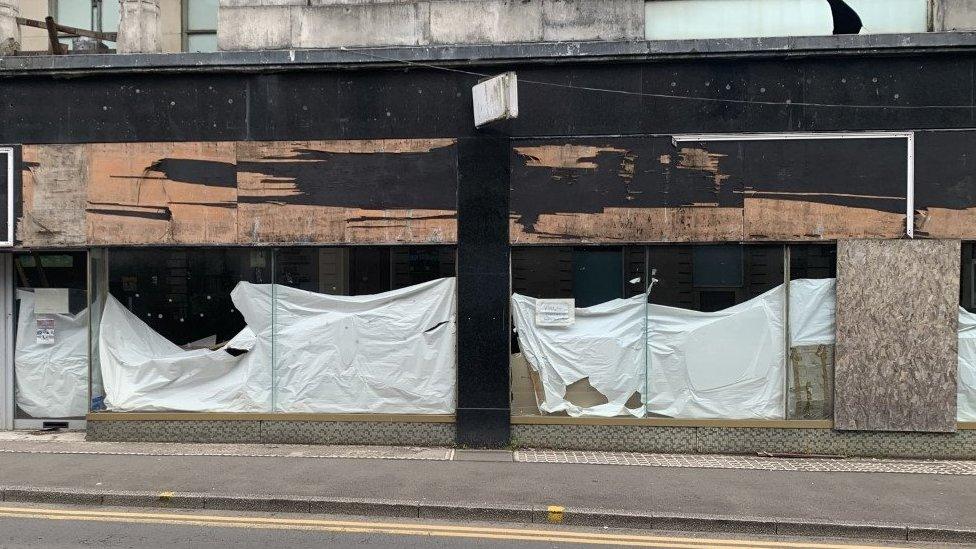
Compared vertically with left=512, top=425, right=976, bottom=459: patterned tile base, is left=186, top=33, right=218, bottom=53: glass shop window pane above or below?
above

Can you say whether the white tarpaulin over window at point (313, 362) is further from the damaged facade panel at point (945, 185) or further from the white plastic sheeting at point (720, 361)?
the damaged facade panel at point (945, 185)

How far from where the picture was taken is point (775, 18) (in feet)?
32.3

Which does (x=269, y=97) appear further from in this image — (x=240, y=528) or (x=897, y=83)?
(x=897, y=83)

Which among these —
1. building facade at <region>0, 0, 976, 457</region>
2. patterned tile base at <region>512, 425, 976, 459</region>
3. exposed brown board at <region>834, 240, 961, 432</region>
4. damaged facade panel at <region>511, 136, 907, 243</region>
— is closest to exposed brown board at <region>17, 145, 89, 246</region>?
building facade at <region>0, 0, 976, 457</region>

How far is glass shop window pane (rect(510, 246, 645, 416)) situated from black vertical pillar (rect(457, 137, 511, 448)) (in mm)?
197

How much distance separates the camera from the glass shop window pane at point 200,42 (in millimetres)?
10758

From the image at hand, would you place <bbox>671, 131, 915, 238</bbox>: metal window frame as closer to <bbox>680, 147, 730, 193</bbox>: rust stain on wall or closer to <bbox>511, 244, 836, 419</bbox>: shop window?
<bbox>680, 147, 730, 193</bbox>: rust stain on wall

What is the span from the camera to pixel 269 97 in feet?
32.5

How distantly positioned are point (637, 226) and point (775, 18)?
3321 millimetres

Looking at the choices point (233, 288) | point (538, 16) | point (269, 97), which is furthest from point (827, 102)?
point (233, 288)

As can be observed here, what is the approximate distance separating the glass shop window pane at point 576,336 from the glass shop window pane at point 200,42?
537 cm

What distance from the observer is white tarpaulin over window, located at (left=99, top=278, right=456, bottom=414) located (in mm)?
9844

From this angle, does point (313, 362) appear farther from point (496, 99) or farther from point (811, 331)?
point (811, 331)

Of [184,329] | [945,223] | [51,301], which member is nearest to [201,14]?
[184,329]
